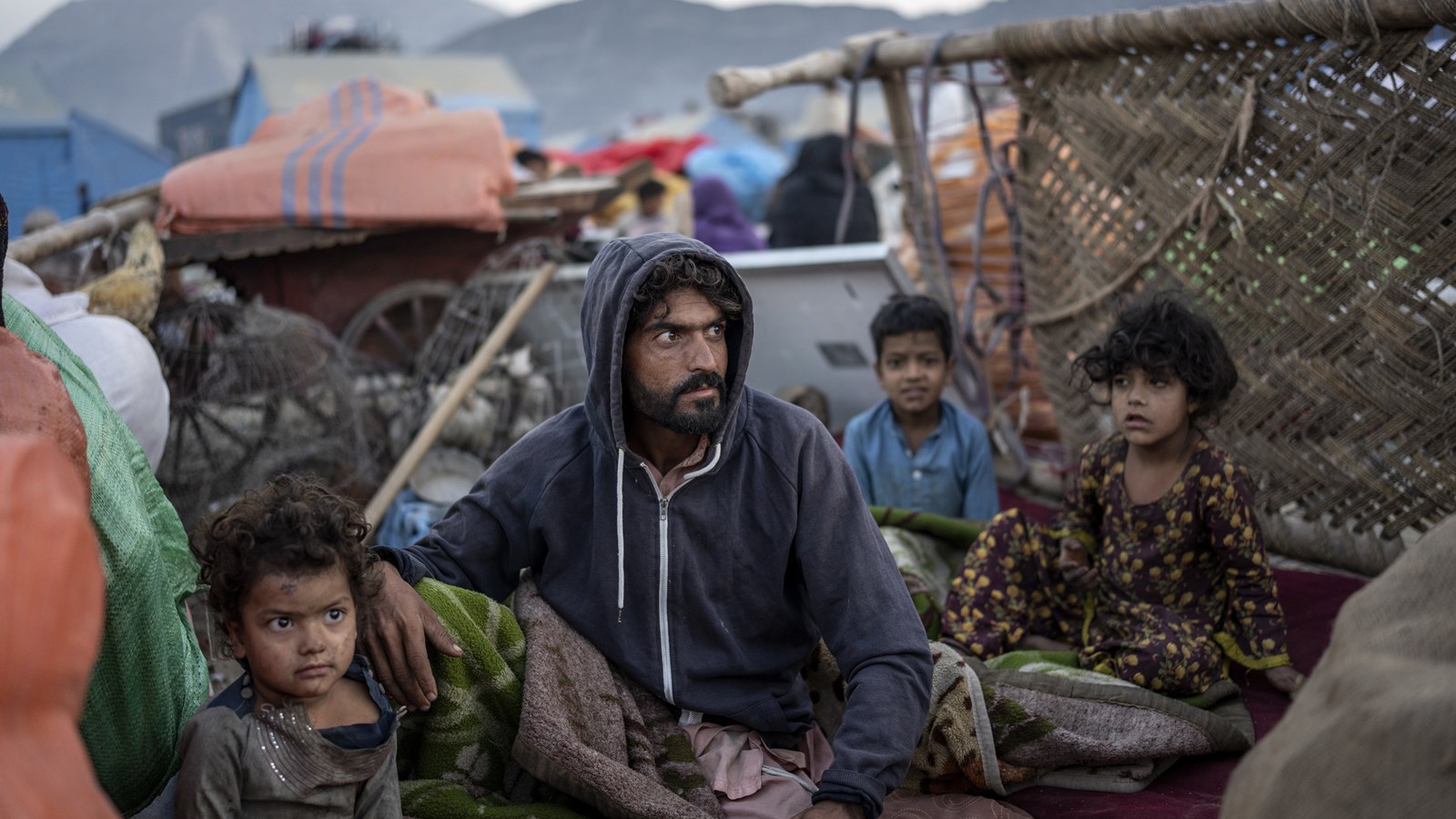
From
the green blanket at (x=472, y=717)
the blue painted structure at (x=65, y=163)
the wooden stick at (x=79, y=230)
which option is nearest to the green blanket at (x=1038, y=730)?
the green blanket at (x=472, y=717)

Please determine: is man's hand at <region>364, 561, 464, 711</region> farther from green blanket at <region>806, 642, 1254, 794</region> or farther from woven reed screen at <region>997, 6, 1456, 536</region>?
woven reed screen at <region>997, 6, 1456, 536</region>

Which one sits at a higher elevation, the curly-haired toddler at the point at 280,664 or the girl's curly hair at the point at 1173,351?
the girl's curly hair at the point at 1173,351

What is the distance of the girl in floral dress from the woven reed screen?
55 centimetres

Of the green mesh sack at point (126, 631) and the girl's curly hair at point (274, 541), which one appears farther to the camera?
the green mesh sack at point (126, 631)

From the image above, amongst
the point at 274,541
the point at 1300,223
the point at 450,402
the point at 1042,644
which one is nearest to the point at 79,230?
the point at 450,402

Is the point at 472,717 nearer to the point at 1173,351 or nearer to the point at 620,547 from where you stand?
the point at 620,547

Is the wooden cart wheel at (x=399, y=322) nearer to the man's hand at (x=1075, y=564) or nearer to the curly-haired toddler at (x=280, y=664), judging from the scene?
the man's hand at (x=1075, y=564)

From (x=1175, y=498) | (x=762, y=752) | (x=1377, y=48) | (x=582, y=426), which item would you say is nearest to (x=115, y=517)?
(x=582, y=426)

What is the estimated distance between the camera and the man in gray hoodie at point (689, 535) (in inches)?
87.4

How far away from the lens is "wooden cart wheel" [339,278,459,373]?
19.0ft

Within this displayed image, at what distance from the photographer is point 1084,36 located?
388cm

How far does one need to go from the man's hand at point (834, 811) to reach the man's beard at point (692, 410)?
68 centimetres

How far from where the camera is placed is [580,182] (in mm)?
6809

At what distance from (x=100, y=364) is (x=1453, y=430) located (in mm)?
3452
